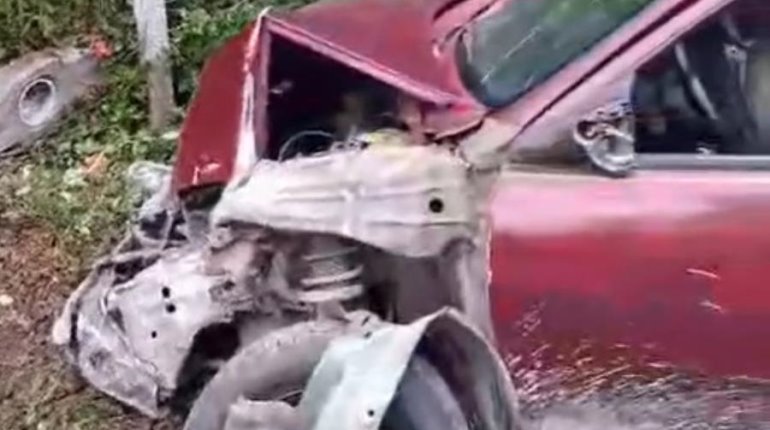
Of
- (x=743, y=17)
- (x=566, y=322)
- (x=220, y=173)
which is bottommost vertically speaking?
(x=566, y=322)

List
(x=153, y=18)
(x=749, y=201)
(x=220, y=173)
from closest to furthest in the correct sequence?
(x=749, y=201) → (x=220, y=173) → (x=153, y=18)

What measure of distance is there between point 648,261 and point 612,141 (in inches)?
10.8

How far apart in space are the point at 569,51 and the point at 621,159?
0.33 meters

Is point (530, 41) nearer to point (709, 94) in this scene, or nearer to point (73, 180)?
point (709, 94)

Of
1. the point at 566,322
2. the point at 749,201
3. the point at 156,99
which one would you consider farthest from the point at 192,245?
the point at 156,99

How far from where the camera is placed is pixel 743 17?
4.64 meters

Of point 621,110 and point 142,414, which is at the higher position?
point 621,110

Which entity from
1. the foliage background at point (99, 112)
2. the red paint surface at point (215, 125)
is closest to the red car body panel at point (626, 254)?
the red paint surface at point (215, 125)

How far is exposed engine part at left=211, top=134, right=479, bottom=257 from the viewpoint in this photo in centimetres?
465

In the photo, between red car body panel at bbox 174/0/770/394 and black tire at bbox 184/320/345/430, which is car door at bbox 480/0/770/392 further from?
black tire at bbox 184/320/345/430

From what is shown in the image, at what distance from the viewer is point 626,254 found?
15.0 ft

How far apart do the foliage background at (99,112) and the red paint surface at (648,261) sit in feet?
7.80

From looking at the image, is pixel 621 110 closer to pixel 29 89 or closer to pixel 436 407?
pixel 436 407

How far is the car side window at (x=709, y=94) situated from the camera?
4.62 m
